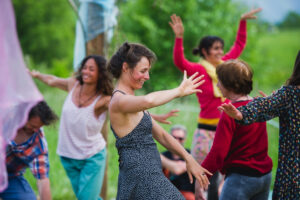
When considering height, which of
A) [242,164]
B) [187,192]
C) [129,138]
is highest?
[129,138]

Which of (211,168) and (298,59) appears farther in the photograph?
(211,168)

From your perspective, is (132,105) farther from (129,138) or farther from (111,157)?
(111,157)

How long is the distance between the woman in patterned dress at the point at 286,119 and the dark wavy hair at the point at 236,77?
0.66 feet

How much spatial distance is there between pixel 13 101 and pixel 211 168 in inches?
51.9

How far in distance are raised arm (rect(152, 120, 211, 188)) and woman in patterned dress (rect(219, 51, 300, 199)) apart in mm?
406

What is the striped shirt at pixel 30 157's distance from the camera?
7.94 feet

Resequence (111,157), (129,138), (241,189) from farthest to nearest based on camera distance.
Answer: (111,157) < (241,189) < (129,138)

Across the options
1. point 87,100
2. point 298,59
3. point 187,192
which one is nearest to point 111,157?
point 187,192

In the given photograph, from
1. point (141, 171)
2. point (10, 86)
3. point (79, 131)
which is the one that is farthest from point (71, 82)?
point (10, 86)

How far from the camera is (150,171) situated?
6.46ft

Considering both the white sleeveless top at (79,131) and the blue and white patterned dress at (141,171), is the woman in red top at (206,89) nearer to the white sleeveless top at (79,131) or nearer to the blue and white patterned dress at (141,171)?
the white sleeveless top at (79,131)

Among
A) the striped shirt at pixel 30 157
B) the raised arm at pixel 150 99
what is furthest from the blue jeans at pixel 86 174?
the raised arm at pixel 150 99

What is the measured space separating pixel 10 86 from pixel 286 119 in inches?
61.9

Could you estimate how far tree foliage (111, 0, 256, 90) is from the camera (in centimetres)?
1306
